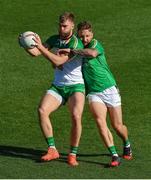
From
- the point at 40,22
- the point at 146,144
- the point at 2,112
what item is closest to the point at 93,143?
the point at 146,144

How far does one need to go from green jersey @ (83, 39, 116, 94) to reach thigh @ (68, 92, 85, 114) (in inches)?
8.2

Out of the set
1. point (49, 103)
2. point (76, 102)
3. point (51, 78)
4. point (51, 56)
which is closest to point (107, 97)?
point (76, 102)

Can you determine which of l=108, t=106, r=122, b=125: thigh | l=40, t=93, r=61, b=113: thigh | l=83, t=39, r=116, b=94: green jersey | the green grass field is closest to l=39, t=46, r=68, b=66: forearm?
l=83, t=39, r=116, b=94: green jersey

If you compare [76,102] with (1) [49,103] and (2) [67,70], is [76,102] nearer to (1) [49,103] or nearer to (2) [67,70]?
(1) [49,103]

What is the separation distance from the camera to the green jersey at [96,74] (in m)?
12.4

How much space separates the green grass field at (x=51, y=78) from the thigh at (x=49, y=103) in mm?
828

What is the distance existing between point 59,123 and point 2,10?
972 cm

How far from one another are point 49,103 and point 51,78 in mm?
5825

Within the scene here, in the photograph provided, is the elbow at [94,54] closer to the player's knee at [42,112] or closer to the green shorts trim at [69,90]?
the green shorts trim at [69,90]

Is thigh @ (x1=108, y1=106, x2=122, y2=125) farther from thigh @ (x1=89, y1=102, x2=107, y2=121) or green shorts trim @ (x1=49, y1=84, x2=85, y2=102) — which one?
green shorts trim @ (x1=49, y1=84, x2=85, y2=102)

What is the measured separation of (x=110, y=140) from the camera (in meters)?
12.3

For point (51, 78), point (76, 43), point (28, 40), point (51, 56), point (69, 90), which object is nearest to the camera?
point (51, 56)

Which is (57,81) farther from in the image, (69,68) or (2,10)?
(2,10)

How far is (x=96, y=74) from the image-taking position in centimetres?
Result: 1241
